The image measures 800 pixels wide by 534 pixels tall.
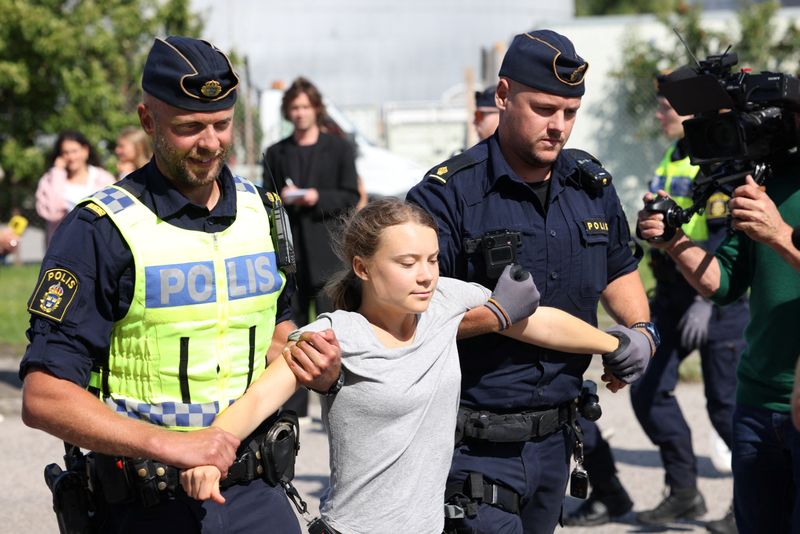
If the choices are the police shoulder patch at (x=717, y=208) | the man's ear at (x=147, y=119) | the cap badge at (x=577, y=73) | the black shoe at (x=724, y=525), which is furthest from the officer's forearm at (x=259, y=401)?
the police shoulder patch at (x=717, y=208)

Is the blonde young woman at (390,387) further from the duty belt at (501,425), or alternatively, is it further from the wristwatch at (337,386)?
the duty belt at (501,425)

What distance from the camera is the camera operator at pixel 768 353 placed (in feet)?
12.6

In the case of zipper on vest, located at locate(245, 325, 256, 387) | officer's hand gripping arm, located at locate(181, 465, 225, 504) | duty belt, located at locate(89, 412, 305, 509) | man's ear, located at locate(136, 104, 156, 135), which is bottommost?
duty belt, located at locate(89, 412, 305, 509)

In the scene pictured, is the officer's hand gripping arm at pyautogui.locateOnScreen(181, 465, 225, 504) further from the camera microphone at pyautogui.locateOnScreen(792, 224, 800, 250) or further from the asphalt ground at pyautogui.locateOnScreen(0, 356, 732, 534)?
the asphalt ground at pyautogui.locateOnScreen(0, 356, 732, 534)

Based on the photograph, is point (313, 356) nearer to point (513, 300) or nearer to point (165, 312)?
point (165, 312)

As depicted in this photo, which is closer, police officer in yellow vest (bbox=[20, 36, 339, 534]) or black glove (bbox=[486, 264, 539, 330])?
police officer in yellow vest (bbox=[20, 36, 339, 534])

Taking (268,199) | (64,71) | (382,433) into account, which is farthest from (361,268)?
(64,71)

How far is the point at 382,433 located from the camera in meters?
3.21

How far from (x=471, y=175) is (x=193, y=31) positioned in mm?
16350

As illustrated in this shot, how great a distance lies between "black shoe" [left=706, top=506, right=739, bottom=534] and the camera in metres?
5.73

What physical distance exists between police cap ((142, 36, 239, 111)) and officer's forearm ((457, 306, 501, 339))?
0.93m

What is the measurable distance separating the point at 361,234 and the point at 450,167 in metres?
0.61

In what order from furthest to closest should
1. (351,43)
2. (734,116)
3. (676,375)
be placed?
1. (351,43)
2. (676,375)
3. (734,116)

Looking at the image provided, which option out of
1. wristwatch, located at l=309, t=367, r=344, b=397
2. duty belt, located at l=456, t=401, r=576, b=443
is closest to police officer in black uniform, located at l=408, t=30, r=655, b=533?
duty belt, located at l=456, t=401, r=576, b=443
